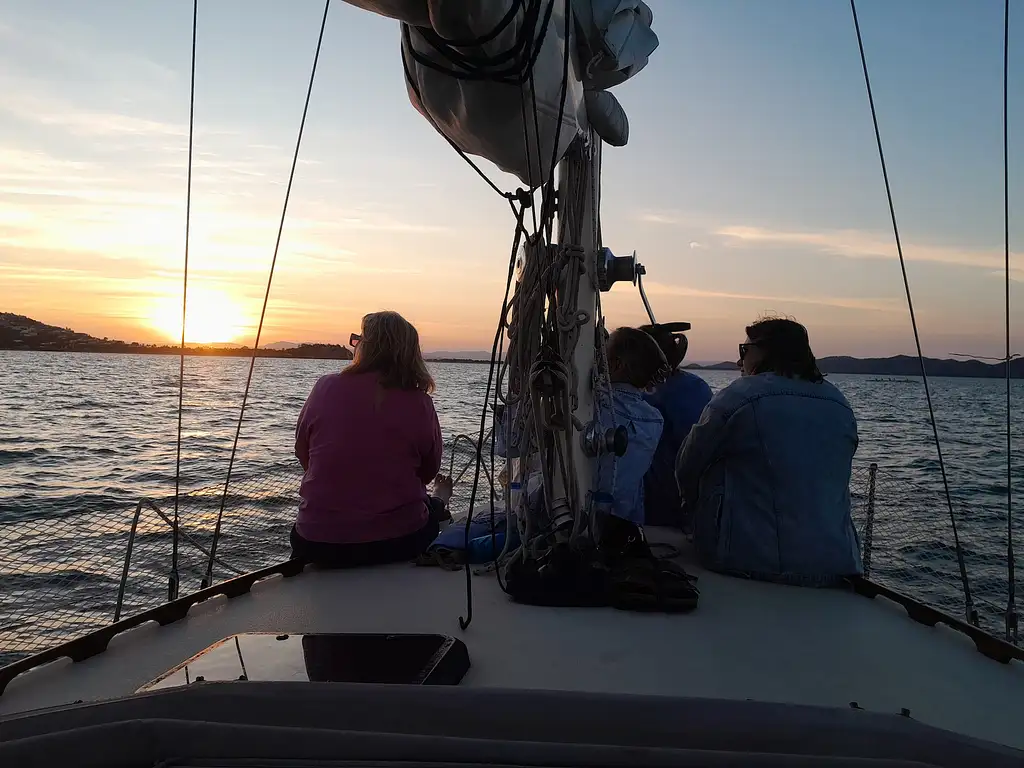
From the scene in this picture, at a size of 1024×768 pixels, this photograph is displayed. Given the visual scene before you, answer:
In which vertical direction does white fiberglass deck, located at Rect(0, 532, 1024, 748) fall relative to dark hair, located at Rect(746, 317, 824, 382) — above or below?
below

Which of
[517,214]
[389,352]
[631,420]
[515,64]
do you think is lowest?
[631,420]

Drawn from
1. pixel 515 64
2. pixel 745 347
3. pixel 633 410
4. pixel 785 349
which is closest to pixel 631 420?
pixel 633 410

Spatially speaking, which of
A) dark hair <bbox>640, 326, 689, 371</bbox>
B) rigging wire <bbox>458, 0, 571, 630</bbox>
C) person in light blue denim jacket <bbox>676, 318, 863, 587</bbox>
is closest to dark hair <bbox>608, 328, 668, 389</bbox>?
dark hair <bbox>640, 326, 689, 371</bbox>

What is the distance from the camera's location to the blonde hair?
2.89m

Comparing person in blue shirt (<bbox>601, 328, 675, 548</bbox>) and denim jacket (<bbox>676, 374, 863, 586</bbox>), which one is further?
person in blue shirt (<bbox>601, 328, 675, 548</bbox>)

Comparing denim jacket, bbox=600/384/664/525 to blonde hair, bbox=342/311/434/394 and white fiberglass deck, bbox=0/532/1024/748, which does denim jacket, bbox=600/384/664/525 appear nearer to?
white fiberglass deck, bbox=0/532/1024/748

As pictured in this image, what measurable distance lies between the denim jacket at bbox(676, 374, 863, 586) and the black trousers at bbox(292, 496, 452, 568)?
110 centimetres

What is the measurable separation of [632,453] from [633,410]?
0.59ft

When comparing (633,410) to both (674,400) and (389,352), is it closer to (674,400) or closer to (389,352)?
(674,400)

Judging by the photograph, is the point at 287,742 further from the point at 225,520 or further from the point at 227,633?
the point at 225,520

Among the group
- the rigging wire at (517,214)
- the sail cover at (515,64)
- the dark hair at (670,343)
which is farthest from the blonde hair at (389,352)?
the dark hair at (670,343)

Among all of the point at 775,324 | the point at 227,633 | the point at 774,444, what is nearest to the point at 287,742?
the point at 227,633

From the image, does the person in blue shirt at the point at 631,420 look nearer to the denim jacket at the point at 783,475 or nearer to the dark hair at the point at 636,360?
the dark hair at the point at 636,360

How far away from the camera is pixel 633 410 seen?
3.22m
